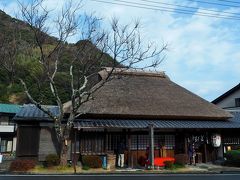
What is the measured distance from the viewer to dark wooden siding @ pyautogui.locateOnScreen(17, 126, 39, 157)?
20.0 metres

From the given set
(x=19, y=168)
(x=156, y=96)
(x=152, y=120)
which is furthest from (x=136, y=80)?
(x=19, y=168)

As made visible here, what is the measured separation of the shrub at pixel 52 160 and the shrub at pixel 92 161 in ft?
5.82

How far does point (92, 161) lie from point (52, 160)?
262 cm

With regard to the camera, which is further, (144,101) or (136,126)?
(144,101)

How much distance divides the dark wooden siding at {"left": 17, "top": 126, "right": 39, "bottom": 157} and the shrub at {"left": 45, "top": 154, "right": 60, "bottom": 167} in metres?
1.51

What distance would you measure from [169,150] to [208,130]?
3.85 meters

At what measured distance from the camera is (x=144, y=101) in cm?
2389

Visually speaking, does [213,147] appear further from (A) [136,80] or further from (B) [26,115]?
(B) [26,115]

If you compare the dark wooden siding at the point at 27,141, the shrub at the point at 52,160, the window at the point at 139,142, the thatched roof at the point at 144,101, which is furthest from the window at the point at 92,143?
the dark wooden siding at the point at 27,141

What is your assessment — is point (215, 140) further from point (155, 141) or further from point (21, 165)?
point (21, 165)

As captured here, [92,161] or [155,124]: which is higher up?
[155,124]

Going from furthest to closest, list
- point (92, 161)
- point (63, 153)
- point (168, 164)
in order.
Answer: point (168, 164)
point (92, 161)
point (63, 153)

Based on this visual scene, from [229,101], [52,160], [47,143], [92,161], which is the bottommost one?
[92,161]

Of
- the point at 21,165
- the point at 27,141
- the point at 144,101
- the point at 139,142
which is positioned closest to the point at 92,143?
the point at 139,142
